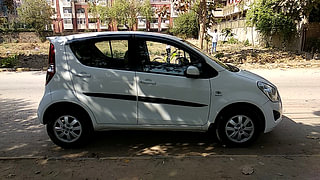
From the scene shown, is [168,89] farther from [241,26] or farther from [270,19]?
[241,26]

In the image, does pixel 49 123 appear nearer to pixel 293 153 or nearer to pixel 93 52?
pixel 93 52

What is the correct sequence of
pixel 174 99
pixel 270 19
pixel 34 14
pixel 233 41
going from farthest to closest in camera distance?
1. pixel 34 14
2. pixel 233 41
3. pixel 270 19
4. pixel 174 99

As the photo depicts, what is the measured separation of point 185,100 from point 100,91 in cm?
129

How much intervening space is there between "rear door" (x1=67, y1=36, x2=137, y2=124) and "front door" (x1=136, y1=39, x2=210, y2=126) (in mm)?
185

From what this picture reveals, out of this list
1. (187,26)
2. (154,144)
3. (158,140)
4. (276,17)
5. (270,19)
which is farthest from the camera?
A: (187,26)

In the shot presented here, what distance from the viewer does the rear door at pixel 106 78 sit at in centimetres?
412

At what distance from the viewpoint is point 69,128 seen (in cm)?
428

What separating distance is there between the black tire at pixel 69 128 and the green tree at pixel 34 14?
49.1 metres

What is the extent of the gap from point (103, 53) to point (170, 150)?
1835mm

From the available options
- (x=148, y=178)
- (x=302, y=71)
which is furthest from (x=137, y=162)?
(x=302, y=71)

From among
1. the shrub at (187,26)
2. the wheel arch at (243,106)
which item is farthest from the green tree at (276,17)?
the shrub at (187,26)

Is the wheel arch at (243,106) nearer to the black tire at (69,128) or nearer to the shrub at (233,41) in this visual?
the black tire at (69,128)

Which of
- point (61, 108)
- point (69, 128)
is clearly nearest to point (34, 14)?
point (61, 108)

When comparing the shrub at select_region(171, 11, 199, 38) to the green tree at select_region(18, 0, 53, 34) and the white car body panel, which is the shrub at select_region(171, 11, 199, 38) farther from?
the white car body panel
